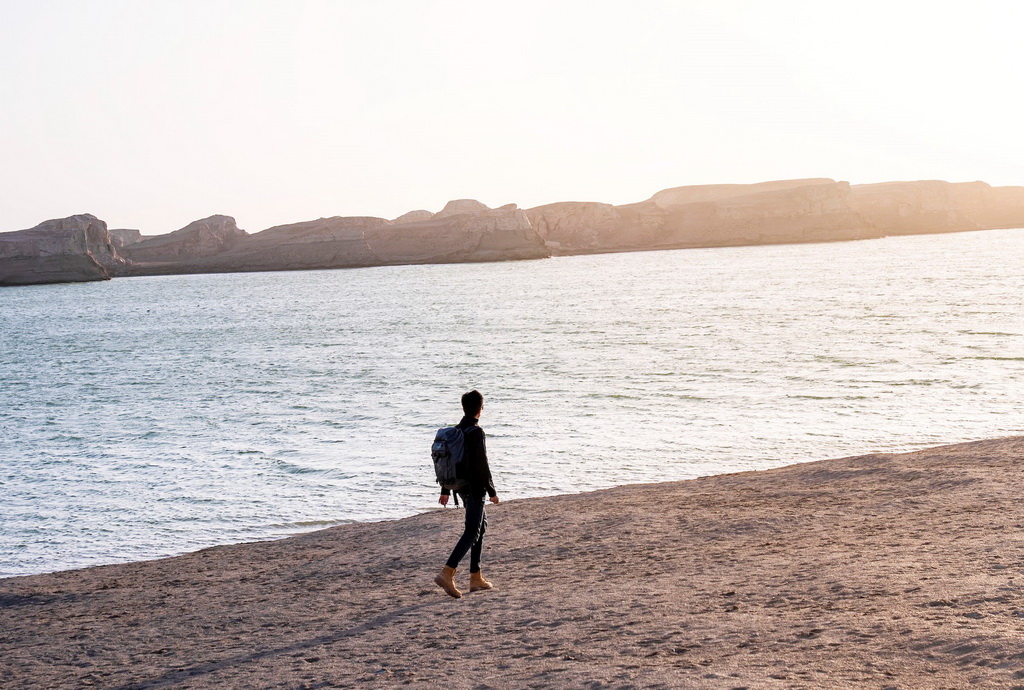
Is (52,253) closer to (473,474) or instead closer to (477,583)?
(477,583)

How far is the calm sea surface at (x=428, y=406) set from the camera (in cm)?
1520

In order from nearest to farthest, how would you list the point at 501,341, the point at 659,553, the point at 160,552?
the point at 659,553
the point at 160,552
the point at 501,341

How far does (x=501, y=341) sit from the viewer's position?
44656 mm

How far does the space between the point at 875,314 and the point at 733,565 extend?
43893 mm

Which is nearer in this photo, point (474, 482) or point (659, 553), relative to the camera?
point (474, 482)

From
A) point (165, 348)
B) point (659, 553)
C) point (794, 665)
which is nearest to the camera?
point (794, 665)

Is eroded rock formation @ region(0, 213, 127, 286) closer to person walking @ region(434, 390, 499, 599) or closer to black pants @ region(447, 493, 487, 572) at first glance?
black pants @ region(447, 493, 487, 572)

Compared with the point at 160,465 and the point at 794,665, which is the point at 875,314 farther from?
the point at 794,665

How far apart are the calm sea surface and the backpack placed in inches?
237

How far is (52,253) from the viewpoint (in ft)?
534

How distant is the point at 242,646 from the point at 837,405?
16.5 meters

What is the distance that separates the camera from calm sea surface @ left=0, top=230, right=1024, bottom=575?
49.9ft

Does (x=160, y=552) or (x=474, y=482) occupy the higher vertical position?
(x=474, y=482)

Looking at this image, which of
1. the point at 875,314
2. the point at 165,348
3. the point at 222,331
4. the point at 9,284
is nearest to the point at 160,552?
the point at 165,348
